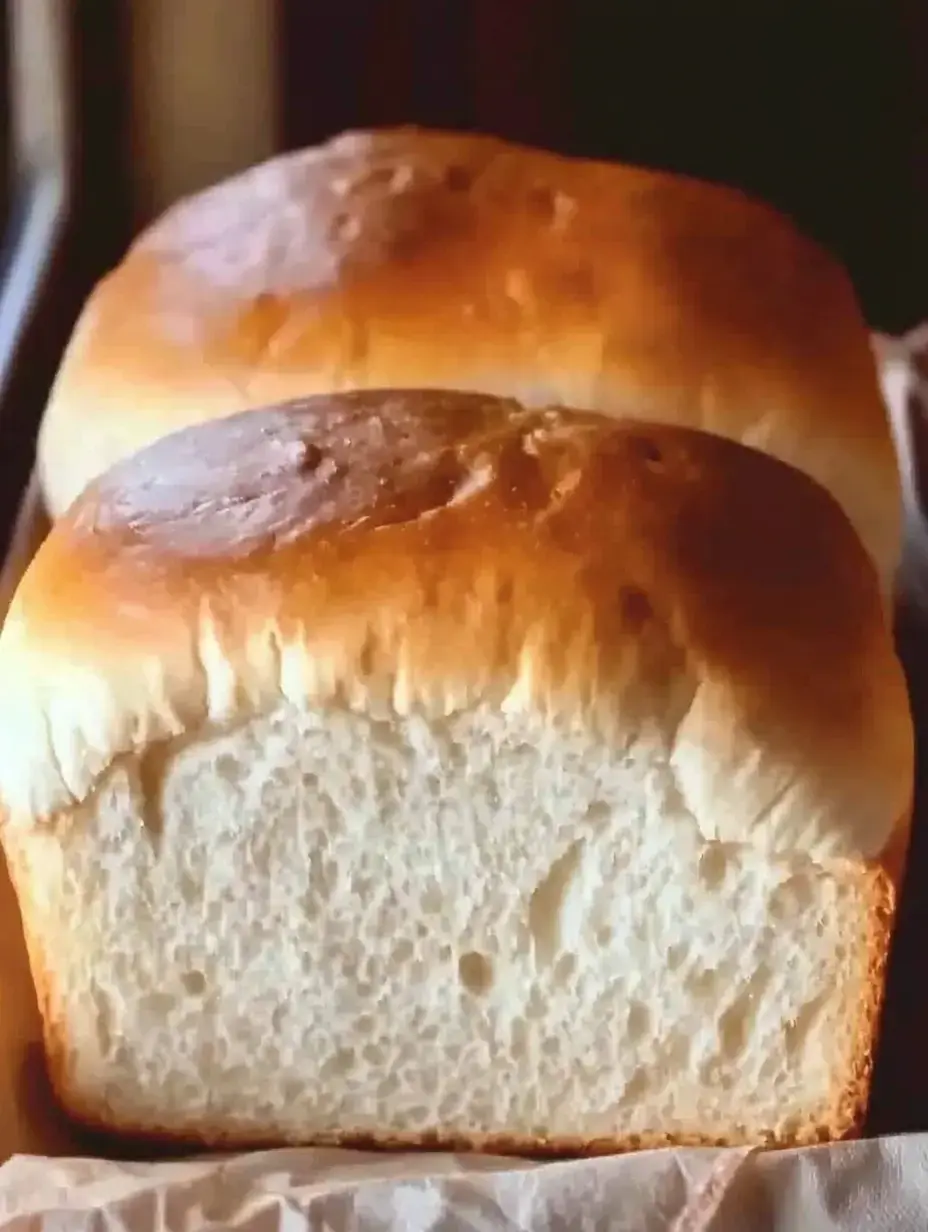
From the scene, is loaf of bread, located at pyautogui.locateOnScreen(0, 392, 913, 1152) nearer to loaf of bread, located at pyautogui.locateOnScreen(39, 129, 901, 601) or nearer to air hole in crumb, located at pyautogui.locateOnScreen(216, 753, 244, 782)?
air hole in crumb, located at pyautogui.locateOnScreen(216, 753, 244, 782)

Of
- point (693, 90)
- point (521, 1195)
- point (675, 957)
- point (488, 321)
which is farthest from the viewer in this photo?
point (693, 90)

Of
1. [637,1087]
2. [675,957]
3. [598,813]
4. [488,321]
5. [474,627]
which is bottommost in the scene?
[637,1087]

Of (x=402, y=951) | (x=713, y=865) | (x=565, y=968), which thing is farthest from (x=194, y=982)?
(x=713, y=865)

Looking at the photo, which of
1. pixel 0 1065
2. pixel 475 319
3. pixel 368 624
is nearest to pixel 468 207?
pixel 475 319

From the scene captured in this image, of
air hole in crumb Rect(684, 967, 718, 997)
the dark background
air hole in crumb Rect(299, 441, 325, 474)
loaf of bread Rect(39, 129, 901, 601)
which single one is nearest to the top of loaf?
air hole in crumb Rect(299, 441, 325, 474)

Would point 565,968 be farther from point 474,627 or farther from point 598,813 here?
point 474,627

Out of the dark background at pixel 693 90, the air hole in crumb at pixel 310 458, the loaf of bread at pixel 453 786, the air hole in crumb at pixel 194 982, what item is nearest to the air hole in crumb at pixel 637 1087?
the loaf of bread at pixel 453 786

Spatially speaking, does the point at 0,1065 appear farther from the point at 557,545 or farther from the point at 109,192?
the point at 109,192
